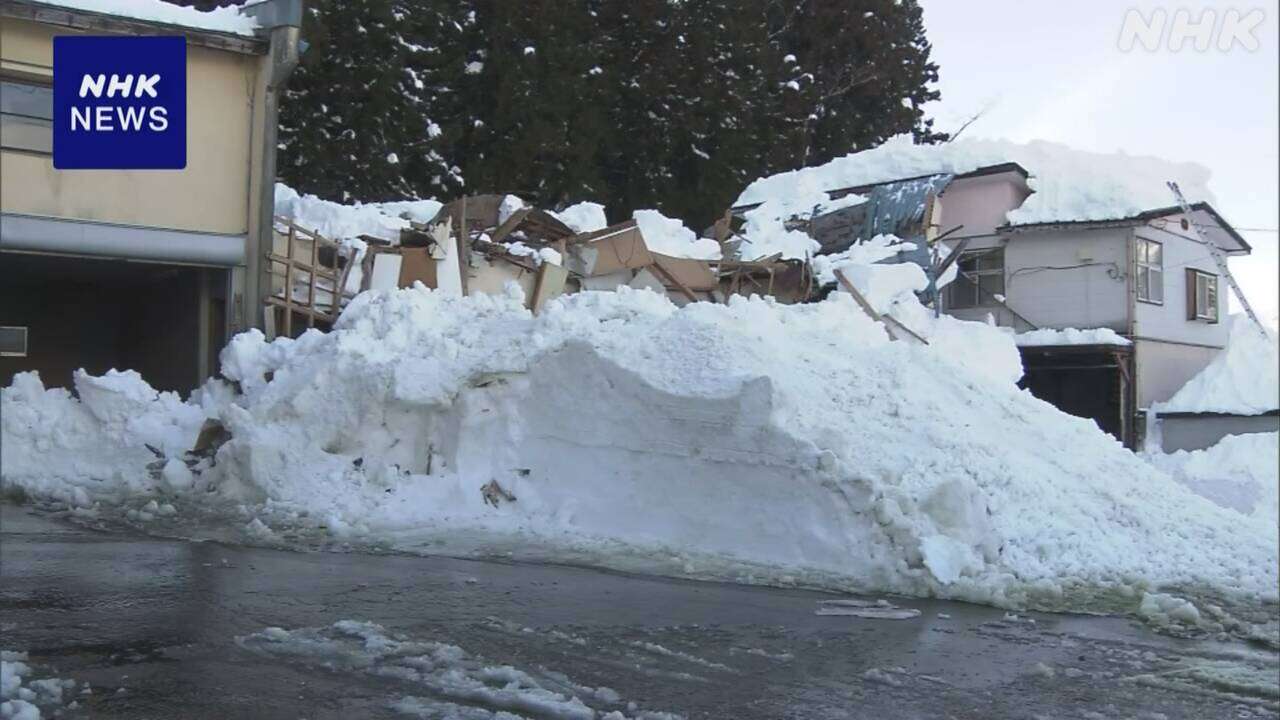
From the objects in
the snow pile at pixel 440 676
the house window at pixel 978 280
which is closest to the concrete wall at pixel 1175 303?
the house window at pixel 978 280

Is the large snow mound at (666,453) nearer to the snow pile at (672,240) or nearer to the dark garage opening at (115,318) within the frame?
the dark garage opening at (115,318)

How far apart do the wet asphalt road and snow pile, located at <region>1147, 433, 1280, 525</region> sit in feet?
22.0

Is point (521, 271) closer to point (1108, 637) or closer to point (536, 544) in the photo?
point (536, 544)

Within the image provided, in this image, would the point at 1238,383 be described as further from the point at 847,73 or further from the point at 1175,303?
the point at 847,73

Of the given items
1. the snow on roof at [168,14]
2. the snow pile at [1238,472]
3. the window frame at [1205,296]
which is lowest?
the snow pile at [1238,472]

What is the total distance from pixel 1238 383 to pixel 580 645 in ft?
53.0

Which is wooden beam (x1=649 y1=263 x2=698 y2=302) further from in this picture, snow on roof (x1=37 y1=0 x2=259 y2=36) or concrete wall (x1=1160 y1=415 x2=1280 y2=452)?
concrete wall (x1=1160 y1=415 x2=1280 y2=452)

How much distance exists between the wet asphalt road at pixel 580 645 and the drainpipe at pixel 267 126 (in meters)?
5.80

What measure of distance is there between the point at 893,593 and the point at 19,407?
359 inches

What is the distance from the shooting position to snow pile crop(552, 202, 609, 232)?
17.3 m

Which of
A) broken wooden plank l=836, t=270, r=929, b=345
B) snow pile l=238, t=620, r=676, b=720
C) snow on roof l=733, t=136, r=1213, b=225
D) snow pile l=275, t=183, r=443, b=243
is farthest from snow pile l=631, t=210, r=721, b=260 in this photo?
snow pile l=238, t=620, r=676, b=720

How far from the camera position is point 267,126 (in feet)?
44.5

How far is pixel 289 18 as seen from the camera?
13.3 metres

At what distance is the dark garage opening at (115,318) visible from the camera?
45.1ft
